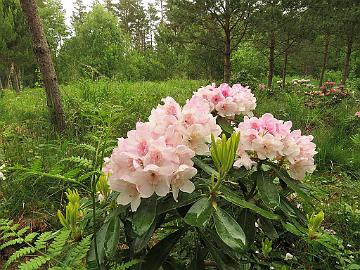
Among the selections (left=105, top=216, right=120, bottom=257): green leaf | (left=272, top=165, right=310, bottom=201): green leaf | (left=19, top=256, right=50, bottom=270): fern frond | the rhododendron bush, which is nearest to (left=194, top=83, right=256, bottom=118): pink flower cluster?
the rhododendron bush

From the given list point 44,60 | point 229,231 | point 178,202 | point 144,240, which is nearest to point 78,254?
point 144,240

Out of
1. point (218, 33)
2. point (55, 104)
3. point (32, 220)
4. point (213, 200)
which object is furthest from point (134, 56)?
point (213, 200)

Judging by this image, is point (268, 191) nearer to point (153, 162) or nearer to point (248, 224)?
point (248, 224)

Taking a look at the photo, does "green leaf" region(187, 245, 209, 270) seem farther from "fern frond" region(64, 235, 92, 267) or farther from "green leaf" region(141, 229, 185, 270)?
"fern frond" region(64, 235, 92, 267)

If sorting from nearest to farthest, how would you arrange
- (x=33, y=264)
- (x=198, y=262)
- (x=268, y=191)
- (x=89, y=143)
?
(x=33, y=264) < (x=268, y=191) < (x=198, y=262) < (x=89, y=143)

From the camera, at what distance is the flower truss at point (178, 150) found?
0.92 metres

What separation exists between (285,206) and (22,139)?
3233 millimetres

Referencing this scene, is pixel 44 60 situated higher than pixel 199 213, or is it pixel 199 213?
pixel 44 60

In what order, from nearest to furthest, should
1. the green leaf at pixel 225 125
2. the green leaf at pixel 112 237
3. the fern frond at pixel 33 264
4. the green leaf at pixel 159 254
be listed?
the fern frond at pixel 33 264
the green leaf at pixel 112 237
the green leaf at pixel 159 254
the green leaf at pixel 225 125

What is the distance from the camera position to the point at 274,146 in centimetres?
111

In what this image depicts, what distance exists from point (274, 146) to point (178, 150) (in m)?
0.35

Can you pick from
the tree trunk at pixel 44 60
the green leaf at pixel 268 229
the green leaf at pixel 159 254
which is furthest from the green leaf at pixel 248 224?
the tree trunk at pixel 44 60

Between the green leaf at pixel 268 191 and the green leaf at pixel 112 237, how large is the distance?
461 mm

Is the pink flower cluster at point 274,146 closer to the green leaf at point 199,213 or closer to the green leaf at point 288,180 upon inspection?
the green leaf at point 288,180
